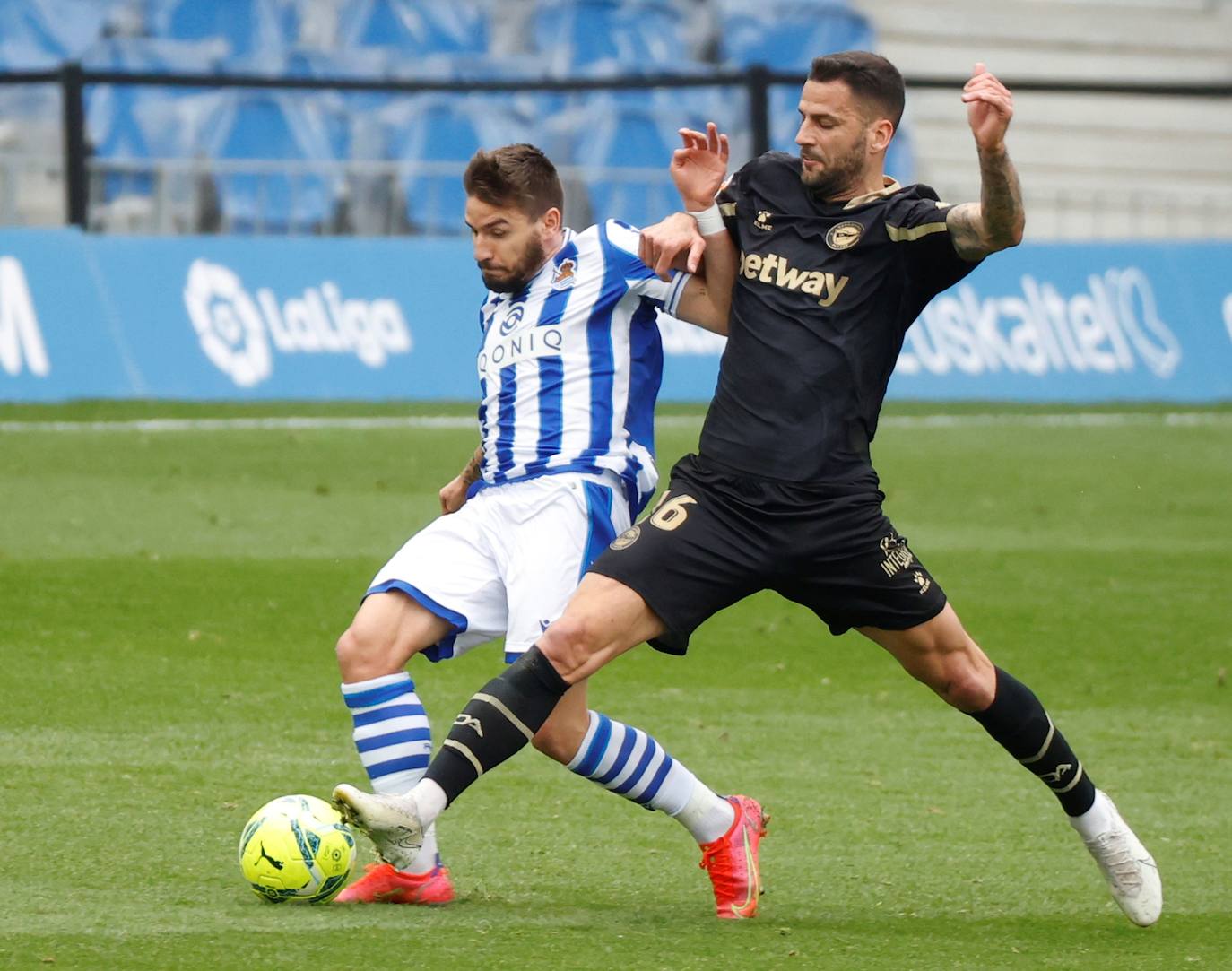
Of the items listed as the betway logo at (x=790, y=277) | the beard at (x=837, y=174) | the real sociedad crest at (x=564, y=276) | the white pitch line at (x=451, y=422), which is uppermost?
the beard at (x=837, y=174)

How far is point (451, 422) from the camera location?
614 inches

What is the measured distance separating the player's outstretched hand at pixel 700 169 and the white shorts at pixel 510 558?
76 centimetres

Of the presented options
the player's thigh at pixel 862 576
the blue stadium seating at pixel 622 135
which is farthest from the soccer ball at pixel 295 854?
the blue stadium seating at pixel 622 135

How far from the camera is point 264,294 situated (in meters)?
15.7

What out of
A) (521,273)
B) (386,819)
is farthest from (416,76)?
(386,819)

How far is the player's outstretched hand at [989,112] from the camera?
478 centimetres

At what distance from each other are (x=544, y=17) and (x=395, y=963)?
21215 mm

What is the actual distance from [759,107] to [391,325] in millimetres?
4318

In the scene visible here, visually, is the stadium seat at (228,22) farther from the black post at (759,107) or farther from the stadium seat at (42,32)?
the black post at (759,107)

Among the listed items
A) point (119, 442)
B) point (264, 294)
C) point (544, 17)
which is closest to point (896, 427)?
point (264, 294)

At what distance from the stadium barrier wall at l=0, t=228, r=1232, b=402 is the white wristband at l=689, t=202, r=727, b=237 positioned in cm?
1025

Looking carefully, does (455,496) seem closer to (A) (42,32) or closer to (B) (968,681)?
(B) (968,681)

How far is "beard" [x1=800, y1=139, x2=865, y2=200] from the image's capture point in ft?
17.1

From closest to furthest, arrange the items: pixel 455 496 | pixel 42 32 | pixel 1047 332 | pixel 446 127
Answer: pixel 455 496 → pixel 1047 332 → pixel 446 127 → pixel 42 32
